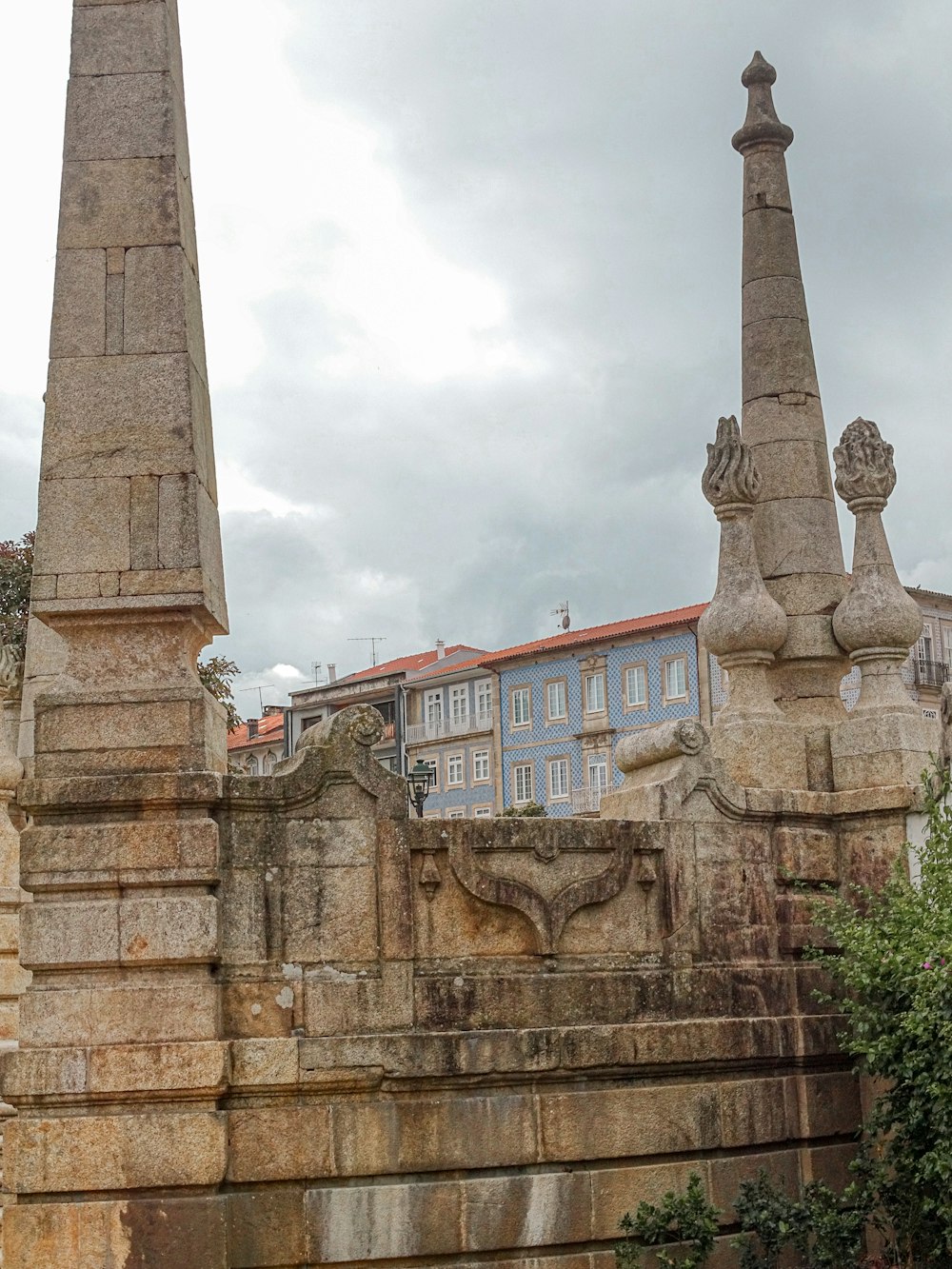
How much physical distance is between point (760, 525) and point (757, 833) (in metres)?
2.30

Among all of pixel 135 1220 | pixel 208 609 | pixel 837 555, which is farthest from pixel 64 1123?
pixel 837 555

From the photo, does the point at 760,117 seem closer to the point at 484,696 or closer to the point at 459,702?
the point at 484,696

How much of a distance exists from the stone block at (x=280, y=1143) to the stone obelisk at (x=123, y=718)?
0.44 ft

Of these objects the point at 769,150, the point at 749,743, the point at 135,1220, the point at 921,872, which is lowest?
the point at 135,1220

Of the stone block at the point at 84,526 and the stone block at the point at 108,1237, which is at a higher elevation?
the stone block at the point at 84,526

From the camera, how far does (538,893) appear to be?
944 cm

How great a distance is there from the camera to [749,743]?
1084 centimetres

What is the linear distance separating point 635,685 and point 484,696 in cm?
643

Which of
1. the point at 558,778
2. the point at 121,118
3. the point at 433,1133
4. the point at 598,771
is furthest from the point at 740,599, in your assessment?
the point at 558,778

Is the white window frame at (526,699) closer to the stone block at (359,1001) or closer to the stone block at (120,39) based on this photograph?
the stone block at (120,39)

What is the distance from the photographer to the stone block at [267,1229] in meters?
8.48

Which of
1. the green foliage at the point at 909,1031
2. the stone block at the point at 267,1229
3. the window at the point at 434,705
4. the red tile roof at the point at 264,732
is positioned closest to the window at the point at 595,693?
the window at the point at 434,705

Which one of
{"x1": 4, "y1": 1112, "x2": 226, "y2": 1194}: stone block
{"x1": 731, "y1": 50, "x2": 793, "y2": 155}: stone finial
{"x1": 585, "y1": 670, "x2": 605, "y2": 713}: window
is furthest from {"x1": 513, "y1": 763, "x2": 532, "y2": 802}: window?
{"x1": 4, "y1": 1112, "x2": 226, "y2": 1194}: stone block

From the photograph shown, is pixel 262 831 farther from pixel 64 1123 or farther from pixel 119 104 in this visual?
pixel 119 104
